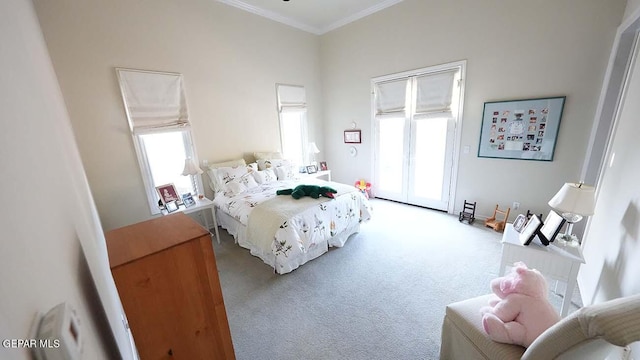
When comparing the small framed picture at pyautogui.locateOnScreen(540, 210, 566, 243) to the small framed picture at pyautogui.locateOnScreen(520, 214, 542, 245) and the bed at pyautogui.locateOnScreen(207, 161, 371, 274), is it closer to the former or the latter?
the small framed picture at pyautogui.locateOnScreen(520, 214, 542, 245)

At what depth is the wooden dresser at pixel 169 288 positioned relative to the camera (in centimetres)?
102

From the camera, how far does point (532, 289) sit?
122 cm

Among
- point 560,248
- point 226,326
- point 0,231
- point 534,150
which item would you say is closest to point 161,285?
point 226,326

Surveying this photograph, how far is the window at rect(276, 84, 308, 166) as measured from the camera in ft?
14.3

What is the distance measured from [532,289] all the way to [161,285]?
1.77 meters

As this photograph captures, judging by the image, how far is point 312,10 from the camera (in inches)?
154

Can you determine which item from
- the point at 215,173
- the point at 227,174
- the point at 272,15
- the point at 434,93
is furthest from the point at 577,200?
the point at 272,15

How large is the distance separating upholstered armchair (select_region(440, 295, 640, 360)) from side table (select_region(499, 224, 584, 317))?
73 cm

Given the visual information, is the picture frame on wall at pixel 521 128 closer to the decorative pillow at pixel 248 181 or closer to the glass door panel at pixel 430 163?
the glass door panel at pixel 430 163

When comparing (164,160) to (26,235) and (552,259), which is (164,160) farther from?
(552,259)

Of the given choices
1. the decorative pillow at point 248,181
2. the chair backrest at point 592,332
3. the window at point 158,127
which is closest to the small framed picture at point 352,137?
the decorative pillow at point 248,181

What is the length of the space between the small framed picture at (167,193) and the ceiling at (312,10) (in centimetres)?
268

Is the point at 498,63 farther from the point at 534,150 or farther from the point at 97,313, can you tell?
the point at 97,313

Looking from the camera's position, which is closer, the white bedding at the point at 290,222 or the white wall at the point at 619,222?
the white wall at the point at 619,222
